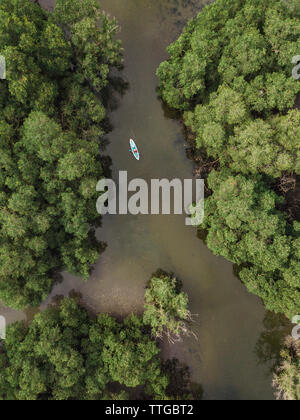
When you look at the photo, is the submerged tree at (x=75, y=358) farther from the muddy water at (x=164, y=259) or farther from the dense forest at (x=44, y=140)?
the dense forest at (x=44, y=140)

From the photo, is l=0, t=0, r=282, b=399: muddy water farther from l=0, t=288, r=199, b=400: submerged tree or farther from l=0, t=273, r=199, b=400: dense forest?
l=0, t=288, r=199, b=400: submerged tree

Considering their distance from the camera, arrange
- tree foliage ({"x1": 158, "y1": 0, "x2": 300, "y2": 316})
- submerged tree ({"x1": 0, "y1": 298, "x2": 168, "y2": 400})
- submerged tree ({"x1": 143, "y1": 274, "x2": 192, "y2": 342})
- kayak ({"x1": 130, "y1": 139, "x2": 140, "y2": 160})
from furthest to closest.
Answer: kayak ({"x1": 130, "y1": 139, "x2": 140, "y2": 160})
submerged tree ({"x1": 143, "y1": 274, "x2": 192, "y2": 342})
submerged tree ({"x1": 0, "y1": 298, "x2": 168, "y2": 400})
tree foliage ({"x1": 158, "y1": 0, "x2": 300, "y2": 316})

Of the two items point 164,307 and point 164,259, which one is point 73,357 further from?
point 164,259

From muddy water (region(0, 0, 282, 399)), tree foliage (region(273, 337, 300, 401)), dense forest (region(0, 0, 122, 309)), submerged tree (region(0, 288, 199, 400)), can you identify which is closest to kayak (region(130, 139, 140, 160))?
muddy water (region(0, 0, 282, 399))

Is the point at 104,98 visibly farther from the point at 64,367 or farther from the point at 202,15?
the point at 64,367

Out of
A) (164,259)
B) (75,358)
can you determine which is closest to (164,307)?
(164,259)

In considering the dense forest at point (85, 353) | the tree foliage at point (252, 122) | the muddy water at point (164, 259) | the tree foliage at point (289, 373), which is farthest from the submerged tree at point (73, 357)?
the tree foliage at point (252, 122)

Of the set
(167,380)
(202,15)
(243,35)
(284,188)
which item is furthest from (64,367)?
(202,15)

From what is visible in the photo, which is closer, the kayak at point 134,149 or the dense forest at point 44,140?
the dense forest at point 44,140
